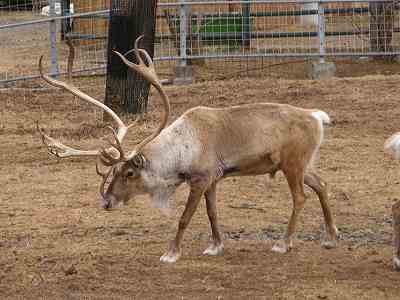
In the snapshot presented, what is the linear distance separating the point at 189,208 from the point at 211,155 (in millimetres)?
450

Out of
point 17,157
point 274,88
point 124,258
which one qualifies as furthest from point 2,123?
point 124,258

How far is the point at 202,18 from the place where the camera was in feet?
55.1

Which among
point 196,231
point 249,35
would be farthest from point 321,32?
point 196,231

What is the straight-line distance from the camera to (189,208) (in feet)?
25.5

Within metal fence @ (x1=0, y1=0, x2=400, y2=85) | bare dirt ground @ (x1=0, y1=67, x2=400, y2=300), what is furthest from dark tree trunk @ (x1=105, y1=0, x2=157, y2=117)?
metal fence @ (x1=0, y1=0, x2=400, y2=85)

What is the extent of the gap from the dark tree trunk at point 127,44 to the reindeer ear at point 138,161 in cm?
540

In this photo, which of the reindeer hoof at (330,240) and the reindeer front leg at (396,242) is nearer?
the reindeer front leg at (396,242)

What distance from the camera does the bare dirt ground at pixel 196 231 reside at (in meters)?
7.18

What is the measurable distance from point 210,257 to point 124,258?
684 millimetres

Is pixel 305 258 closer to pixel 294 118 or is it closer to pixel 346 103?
pixel 294 118

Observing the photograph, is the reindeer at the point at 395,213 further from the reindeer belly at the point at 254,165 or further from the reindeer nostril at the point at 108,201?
the reindeer nostril at the point at 108,201

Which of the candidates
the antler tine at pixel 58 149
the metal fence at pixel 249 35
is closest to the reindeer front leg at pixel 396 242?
the antler tine at pixel 58 149

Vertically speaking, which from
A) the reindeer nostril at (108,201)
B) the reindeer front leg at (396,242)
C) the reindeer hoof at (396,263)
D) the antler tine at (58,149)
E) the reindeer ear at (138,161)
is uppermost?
the antler tine at (58,149)

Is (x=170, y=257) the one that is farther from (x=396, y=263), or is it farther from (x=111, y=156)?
(x=396, y=263)
